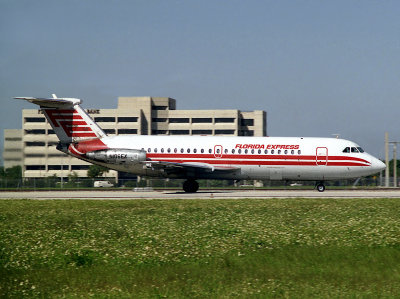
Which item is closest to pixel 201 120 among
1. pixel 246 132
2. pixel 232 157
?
pixel 246 132

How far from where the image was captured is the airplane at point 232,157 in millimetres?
41656

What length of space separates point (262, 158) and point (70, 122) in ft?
49.4

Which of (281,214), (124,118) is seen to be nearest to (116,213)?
(281,214)

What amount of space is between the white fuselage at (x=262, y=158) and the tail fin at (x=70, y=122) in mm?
2559

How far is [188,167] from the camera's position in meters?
41.4

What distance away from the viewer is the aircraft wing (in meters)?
41.2

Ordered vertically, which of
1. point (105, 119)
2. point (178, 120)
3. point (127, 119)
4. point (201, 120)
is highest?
point (178, 120)

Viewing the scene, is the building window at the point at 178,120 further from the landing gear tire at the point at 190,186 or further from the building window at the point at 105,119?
the landing gear tire at the point at 190,186

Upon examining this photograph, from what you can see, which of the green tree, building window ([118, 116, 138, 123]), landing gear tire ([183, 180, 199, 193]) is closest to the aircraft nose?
landing gear tire ([183, 180, 199, 193])

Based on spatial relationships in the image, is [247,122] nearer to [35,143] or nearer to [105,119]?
[105,119]

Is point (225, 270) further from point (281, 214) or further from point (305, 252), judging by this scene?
point (281, 214)

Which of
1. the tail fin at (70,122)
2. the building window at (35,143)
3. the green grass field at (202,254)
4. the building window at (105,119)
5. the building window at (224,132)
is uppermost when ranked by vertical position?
the building window at (105,119)

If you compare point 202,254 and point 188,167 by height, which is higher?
point 188,167

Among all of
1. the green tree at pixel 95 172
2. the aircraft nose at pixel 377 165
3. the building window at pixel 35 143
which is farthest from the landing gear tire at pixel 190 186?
the green tree at pixel 95 172
